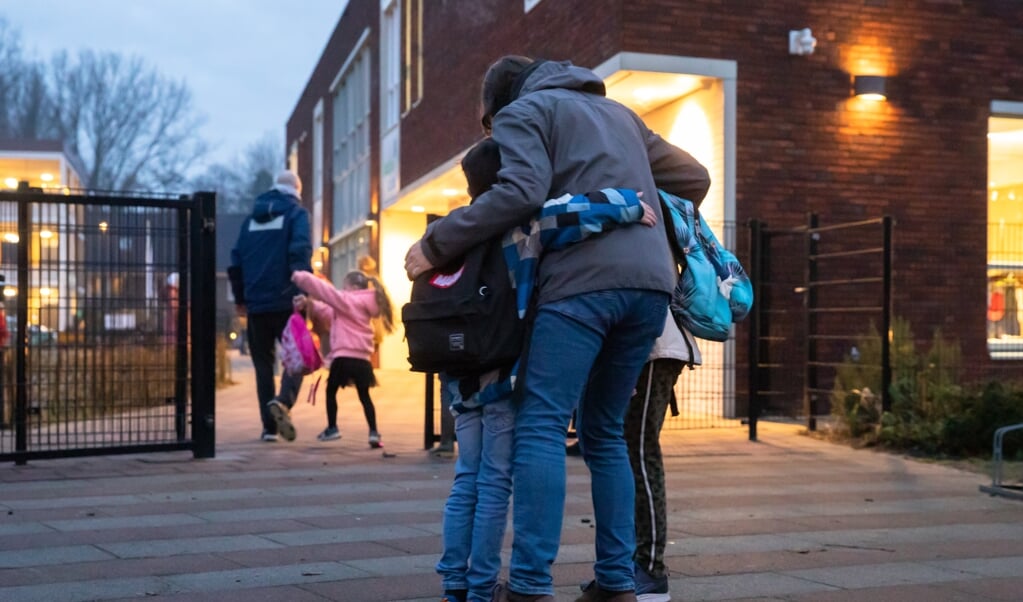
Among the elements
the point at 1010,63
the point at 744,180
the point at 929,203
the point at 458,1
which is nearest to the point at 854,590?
the point at 744,180

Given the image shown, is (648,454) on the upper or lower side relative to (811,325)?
lower

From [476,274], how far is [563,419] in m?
0.52

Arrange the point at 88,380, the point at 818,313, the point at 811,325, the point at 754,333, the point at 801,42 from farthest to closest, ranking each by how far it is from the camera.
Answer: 1. the point at 801,42
2. the point at 818,313
3. the point at 811,325
4. the point at 754,333
5. the point at 88,380

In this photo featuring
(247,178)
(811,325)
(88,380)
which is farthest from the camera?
(247,178)

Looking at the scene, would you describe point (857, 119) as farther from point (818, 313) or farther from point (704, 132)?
point (818, 313)

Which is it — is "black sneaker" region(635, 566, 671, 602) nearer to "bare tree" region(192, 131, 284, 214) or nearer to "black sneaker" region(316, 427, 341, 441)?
"black sneaker" region(316, 427, 341, 441)

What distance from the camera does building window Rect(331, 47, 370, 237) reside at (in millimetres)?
30625

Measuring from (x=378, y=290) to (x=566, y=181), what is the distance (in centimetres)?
684

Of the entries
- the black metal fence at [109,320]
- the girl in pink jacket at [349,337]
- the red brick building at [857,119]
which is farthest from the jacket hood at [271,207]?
the red brick building at [857,119]

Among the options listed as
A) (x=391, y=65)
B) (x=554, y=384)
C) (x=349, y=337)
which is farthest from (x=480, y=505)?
(x=391, y=65)

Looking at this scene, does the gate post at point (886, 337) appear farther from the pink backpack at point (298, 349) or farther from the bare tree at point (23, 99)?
the bare tree at point (23, 99)

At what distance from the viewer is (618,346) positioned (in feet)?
13.7

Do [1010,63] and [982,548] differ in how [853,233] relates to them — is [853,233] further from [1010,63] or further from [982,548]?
[982,548]

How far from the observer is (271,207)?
10.2 meters
